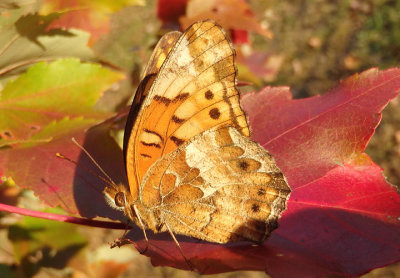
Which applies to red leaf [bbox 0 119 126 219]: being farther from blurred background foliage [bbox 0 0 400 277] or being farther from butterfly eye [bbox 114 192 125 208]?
blurred background foliage [bbox 0 0 400 277]

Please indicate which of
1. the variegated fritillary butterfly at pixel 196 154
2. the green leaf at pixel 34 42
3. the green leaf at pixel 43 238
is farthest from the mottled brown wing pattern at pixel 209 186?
the green leaf at pixel 43 238

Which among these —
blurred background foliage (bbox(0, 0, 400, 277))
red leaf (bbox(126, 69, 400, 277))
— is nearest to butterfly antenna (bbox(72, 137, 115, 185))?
red leaf (bbox(126, 69, 400, 277))

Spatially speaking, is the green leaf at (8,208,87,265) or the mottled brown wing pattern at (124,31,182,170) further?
the green leaf at (8,208,87,265)

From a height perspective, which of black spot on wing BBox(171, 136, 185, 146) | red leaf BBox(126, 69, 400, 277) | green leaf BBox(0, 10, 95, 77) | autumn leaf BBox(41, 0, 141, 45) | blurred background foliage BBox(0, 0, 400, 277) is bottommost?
red leaf BBox(126, 69, 400, 277)

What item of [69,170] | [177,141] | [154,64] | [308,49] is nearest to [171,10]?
[154,64]

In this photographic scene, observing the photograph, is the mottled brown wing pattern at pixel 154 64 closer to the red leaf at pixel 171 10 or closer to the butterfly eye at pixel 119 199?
the butterfly eye at pixel 119 199

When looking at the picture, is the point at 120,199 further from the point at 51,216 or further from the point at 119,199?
the point at 51,216

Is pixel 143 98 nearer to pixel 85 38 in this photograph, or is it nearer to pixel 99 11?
pixel 85 38

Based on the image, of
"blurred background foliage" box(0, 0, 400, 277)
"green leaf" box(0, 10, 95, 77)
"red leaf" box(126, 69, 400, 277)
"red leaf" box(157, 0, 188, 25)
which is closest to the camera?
"red leaf" box(126, 69, 400, 277)
